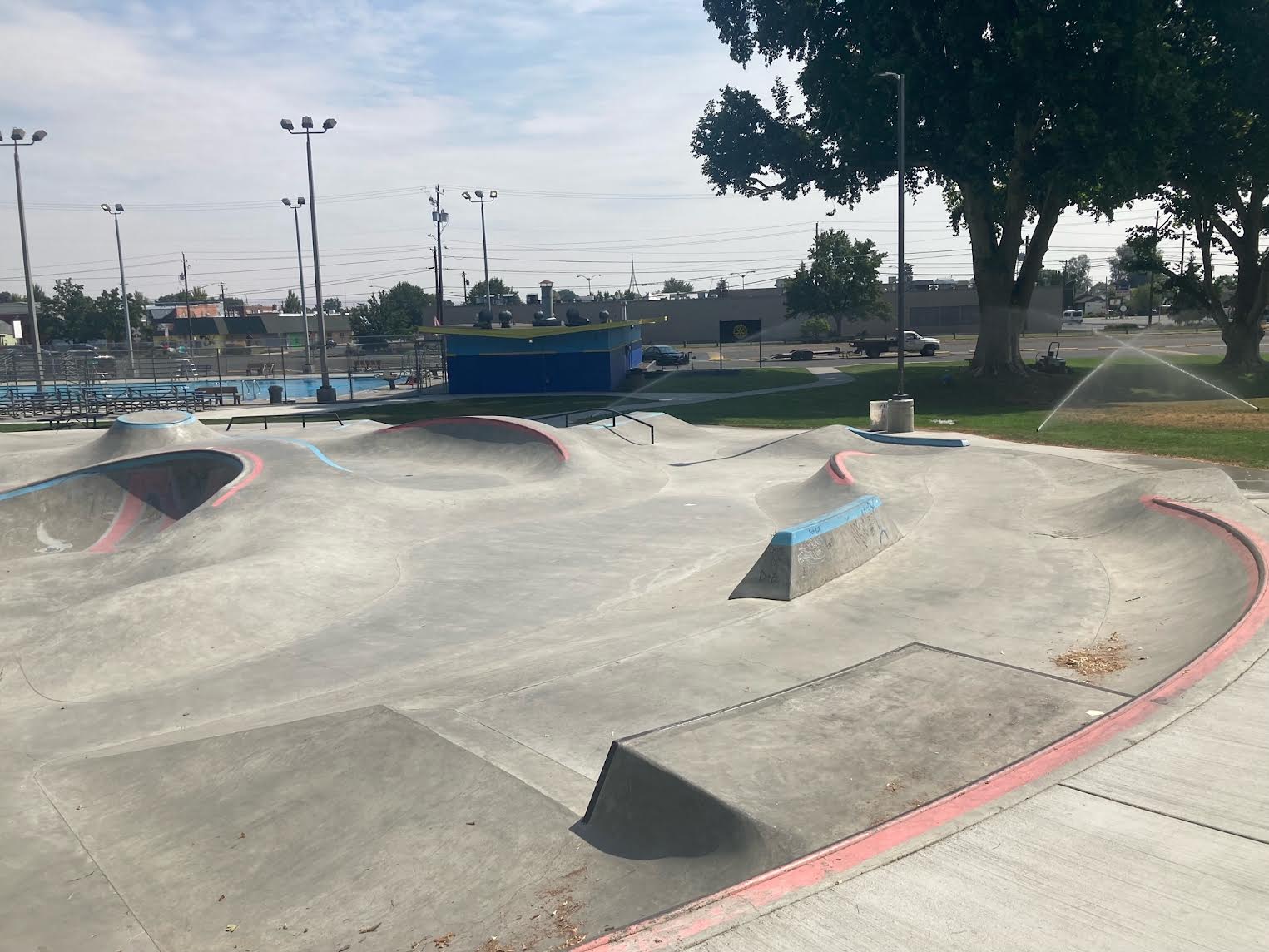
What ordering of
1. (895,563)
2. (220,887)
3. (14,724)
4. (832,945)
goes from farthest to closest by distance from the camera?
(895,563)
(14,724)
(220,887)
(832,945)

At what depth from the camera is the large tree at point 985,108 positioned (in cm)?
3188

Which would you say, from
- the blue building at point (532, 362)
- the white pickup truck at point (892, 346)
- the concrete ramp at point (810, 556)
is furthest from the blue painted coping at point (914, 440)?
the white pickup truck at point (892, 346)

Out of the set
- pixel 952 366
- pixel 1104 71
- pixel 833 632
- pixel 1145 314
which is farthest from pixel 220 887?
pixel 1145 314

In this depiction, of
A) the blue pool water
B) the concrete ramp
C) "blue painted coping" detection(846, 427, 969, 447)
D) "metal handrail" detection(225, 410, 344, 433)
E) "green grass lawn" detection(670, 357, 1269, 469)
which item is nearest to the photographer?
the concrete ramp

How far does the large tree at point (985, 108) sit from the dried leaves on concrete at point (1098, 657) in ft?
90.1

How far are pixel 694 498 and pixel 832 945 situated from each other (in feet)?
47.8

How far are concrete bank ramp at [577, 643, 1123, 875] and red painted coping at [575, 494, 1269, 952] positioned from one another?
0.26 meters

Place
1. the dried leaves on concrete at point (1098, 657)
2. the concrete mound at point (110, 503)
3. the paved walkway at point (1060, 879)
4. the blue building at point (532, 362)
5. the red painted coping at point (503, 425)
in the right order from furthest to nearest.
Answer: the blue building at point (532, 362), the red painted coping at point (503, 425), the concrete mound at point (110, 503), the dried leaves on concrete at point (1098, 657), the paved walkway at point (1060, 879)

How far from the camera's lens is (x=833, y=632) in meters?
9.82

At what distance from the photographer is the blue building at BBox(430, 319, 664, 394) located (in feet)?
144

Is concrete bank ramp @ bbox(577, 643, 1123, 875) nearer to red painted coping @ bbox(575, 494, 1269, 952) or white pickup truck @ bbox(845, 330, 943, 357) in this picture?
red painted coping @ bbox(575, 494, 1269, 952)

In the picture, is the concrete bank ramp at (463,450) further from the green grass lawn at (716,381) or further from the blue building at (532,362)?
the green grass lawn at (716,381)

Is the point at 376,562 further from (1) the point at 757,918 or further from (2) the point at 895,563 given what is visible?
(1) the point at 757,918

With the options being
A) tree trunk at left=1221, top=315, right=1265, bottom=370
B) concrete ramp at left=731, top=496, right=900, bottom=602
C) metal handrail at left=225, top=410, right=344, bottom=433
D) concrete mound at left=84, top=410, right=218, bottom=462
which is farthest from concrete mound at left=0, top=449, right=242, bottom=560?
tree trunk at left=1221, top=315, right=1265, bottom=370
